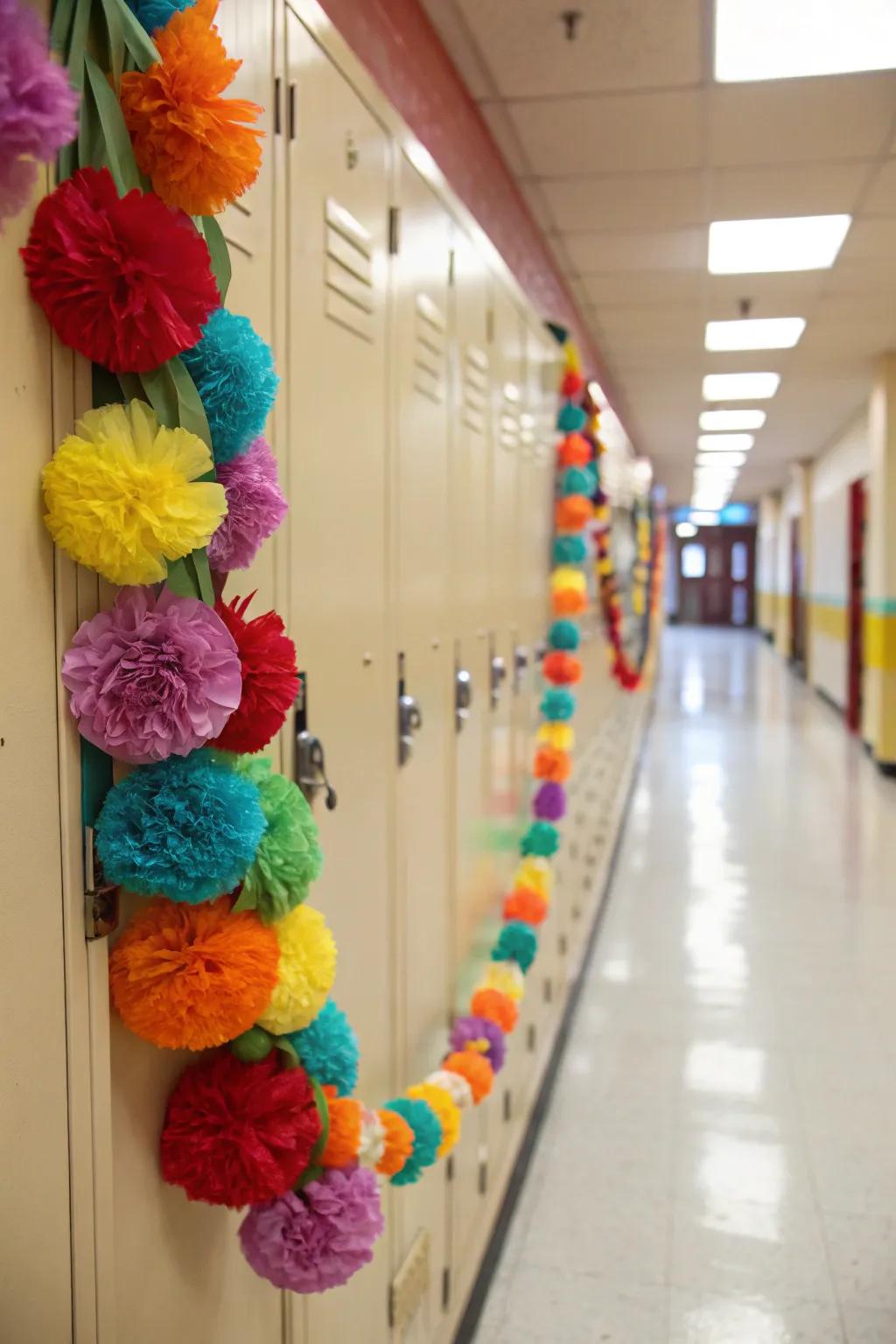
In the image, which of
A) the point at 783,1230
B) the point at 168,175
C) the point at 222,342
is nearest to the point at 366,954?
the point at 222,342

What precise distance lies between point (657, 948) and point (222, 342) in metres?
4.28

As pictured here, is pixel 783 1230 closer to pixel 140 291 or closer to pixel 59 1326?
pixel 59 1326

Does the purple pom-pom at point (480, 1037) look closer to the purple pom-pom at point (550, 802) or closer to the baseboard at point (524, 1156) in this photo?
the baseboard at point (524, 1156)

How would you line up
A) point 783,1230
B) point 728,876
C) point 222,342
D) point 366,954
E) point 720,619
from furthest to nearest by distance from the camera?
point 720,619 < point 728,876 < point 783,1230 < point 366,954 < point 222,342

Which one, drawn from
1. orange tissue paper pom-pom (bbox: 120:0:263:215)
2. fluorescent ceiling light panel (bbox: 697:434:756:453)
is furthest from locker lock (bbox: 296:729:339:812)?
fluorescent ceiling light panel (bbox: 697:434:756:453)

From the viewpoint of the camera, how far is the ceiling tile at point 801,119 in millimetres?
3775

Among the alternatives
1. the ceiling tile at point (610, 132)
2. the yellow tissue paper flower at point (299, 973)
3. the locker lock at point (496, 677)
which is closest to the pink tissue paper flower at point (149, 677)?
the yellow tissue paper flower at point (299, 973)

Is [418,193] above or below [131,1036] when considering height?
above

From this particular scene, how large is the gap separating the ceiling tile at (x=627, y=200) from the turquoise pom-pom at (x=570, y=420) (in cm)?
119

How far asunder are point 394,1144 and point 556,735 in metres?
2.19

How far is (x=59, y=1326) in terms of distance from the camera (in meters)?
1.00

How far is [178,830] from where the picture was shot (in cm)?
105

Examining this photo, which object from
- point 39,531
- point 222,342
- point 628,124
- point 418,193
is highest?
point 628,124

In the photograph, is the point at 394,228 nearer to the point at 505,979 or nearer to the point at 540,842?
the point at 505,979
